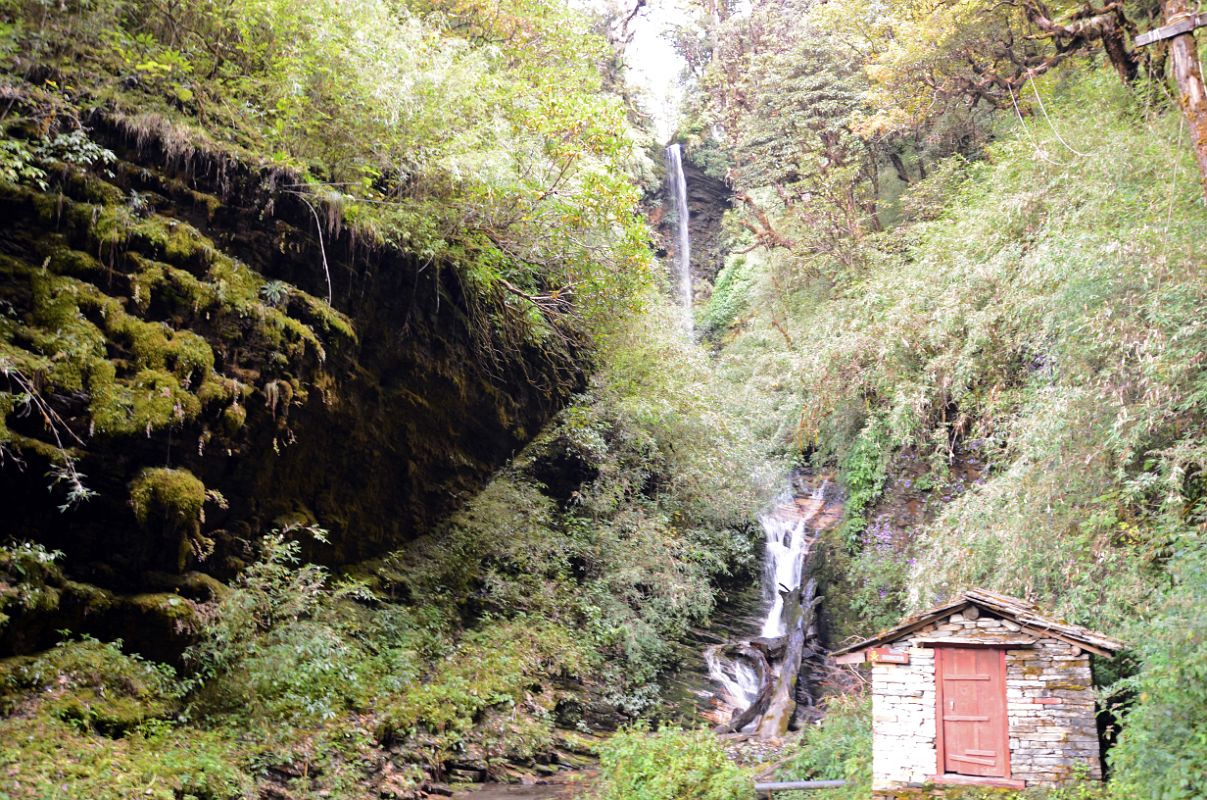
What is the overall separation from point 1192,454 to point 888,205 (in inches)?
455

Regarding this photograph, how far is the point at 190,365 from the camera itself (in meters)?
7.00

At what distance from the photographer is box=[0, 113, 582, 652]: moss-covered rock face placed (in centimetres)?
621

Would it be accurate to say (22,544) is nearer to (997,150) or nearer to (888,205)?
(997,150)

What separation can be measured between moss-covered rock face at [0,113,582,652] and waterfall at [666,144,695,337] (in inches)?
693

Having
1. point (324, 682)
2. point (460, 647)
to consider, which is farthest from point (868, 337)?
point (324, 682)

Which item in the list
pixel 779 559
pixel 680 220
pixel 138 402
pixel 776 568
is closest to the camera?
pixel 138 402

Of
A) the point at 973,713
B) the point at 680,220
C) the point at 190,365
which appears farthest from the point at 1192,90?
the point at 680,220

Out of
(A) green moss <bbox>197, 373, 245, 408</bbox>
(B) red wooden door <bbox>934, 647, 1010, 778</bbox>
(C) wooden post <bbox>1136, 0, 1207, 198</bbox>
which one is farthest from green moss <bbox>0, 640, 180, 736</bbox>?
(C) wooden post <bbox>1136, 0, 1207, 198</bbox>

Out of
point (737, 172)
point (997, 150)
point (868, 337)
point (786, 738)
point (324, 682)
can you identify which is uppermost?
point (737, 172)

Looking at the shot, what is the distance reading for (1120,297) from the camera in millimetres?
8305

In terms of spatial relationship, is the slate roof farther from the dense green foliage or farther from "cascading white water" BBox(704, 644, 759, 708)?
"cascading white water" BBox(704, 644, 759, 708)

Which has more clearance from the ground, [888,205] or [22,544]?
[888,205]

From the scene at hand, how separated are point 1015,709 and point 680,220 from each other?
22603 millimetres

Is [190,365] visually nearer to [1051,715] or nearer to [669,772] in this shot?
[669,772]
